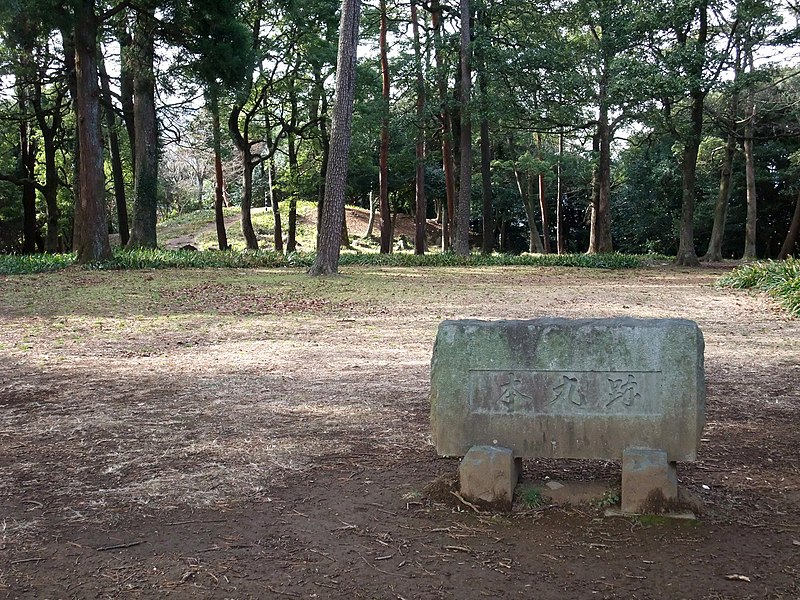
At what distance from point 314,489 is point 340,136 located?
13148 mm

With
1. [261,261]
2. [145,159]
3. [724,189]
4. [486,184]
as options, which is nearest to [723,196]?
[724,189]

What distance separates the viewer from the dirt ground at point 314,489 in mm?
2883

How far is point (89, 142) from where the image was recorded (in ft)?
55.9

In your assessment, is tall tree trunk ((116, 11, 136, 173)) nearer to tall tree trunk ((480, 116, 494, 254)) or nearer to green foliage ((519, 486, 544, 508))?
tall tree trunk ((480, 116, 494, 254))

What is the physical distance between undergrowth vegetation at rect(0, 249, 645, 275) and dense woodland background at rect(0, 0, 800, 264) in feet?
2.75

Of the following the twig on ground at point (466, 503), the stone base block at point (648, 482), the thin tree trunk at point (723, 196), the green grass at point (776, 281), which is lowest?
the twig on ground at point (466, 503)

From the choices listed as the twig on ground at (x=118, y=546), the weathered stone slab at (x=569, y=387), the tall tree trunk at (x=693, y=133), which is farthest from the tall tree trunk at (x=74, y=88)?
the weathered stone slab at (x=569, y=387)

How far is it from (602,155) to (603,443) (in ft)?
74.6

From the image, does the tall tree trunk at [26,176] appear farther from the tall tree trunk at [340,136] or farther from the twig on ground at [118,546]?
the twig on ground at [118,546]

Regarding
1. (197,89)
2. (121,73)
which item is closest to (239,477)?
(197,89)

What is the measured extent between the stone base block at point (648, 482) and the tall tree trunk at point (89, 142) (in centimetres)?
1664

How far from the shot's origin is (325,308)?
11445 millimetres

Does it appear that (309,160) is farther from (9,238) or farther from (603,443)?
(603,443)

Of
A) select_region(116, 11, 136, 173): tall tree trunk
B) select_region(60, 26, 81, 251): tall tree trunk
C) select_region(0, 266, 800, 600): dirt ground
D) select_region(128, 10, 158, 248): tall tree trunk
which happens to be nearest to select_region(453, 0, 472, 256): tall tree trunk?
select_region(128, 10, 158, 248): tall tree trunk
